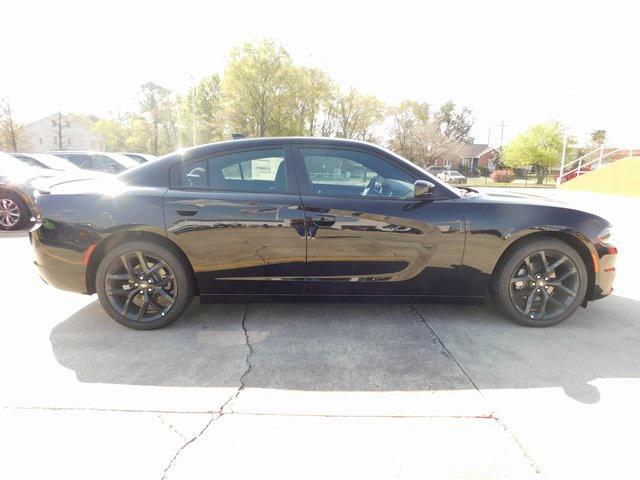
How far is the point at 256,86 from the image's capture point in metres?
31.4

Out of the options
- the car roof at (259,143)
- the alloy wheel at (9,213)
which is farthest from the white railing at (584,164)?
the alloy wheel at (9,213)

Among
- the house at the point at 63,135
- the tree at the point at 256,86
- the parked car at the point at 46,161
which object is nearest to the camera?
the parked car at the point at 46,161

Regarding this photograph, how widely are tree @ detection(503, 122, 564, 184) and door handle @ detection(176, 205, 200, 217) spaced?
45.9 meters

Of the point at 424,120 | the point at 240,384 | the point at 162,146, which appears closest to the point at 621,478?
the point at 240,384

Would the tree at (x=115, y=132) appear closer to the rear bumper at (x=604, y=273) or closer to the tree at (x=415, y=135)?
the tree at (x=415, y=135)

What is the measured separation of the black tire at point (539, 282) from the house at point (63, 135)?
207ft

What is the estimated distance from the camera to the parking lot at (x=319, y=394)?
1.76m

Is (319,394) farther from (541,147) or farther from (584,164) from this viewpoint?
(541,147)

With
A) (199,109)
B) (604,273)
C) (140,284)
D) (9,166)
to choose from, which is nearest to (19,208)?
A: (9,166)

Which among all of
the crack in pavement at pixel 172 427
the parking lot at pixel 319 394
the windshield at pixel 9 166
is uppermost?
the windshield at pixel 9 166

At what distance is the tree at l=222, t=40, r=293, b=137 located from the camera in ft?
102

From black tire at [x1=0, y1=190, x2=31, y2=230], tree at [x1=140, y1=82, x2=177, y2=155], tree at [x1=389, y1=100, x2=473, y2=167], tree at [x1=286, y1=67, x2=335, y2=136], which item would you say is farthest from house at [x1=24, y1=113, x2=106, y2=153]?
black tire at [x1=0, y1=190, x2=31, y2=230]

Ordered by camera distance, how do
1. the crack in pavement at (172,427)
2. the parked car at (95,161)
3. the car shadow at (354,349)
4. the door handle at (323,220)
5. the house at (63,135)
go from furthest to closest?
the house at (63,135), the parked car at (95,161), the door handle at (323,220), the car shadow at (354,349), the crack in pavement at (172,427)

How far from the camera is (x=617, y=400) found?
222 cm
